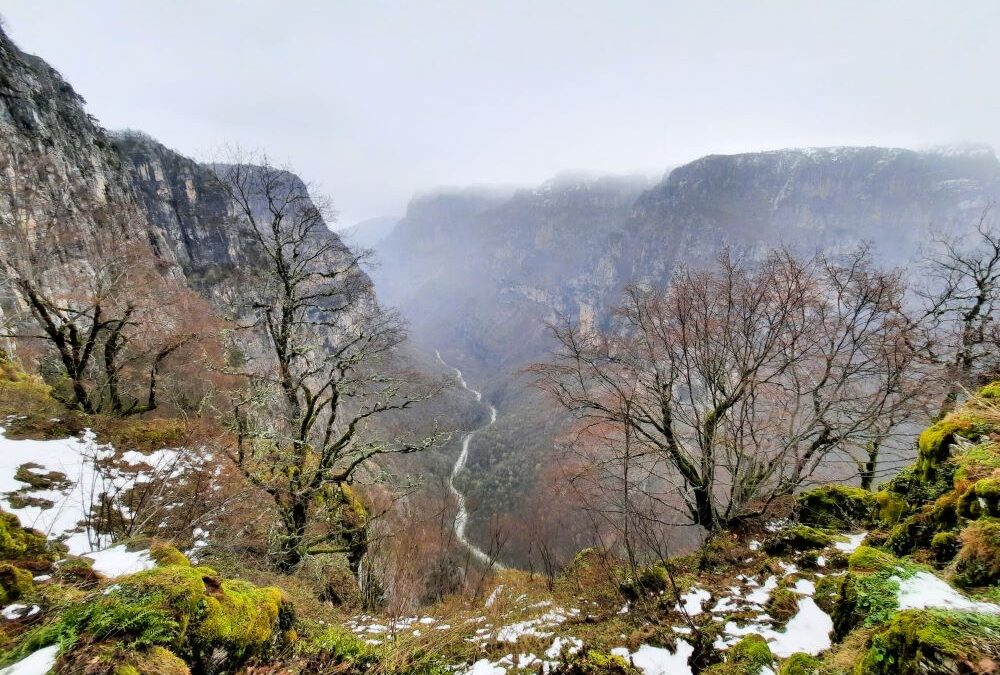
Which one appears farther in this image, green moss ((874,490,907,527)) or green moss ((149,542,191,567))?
green moss ((874,490,907,527))

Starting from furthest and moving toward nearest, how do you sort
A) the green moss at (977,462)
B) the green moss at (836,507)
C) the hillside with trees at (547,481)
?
1. the green moss at (836,507)
2. the green moss at (977,462)
3. the hillside with trees at (547,481)

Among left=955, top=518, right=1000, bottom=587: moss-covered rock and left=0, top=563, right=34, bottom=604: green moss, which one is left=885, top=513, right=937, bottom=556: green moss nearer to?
left=955, top=518, right=1000, bottom=587: moss-covered rock

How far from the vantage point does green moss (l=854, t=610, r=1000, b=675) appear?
7.10 feet

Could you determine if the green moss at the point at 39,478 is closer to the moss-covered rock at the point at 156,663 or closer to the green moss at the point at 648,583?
the moss-covered rock at the point at 156,663

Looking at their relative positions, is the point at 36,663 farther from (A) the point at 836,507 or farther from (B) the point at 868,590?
(A) the point at 836,507

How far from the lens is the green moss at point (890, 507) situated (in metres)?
6.51

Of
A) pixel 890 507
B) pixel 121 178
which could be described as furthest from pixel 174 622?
pixel 121 178

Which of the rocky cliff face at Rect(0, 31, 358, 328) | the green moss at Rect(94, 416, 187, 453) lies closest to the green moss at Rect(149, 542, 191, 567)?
the green moss at Rect(94, 416, 187, 453)

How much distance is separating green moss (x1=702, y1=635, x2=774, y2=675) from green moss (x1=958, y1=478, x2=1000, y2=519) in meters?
2.40

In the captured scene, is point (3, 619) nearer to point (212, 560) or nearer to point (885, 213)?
point (212, 560)

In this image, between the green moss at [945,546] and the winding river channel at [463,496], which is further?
the winding river channel at [463,496]

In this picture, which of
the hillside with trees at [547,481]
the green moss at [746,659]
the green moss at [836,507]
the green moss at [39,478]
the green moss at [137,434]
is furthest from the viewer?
the green moss at [137,434]

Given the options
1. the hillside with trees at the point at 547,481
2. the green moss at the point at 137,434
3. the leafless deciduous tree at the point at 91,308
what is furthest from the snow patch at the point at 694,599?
the leafless deciduous tree at the point at 91,308

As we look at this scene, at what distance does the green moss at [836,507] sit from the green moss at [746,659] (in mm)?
5211
